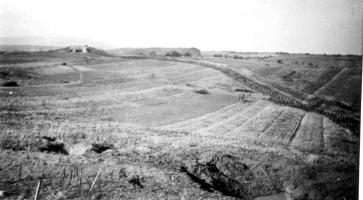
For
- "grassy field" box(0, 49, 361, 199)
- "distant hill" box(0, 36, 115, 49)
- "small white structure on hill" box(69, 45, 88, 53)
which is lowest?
"grassy field" box(0, 49, 361, 199)

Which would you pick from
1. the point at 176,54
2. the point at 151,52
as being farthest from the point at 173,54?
the point at 151,52

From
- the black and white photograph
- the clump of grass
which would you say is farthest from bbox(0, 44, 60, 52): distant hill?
the clump of grass

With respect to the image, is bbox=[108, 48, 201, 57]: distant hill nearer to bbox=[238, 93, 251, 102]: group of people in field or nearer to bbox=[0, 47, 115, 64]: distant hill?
bbox=[0, 47, 115, 64]: distant hill

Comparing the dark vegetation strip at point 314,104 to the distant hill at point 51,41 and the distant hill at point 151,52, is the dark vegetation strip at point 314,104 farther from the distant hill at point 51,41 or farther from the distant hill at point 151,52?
the distant hill at point 51,41

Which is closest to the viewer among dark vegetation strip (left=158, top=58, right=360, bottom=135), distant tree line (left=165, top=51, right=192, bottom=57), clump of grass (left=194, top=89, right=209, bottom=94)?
dark vegetation strip (left=158, top=58, right=360, bottom=135)

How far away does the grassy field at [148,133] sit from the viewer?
316 inches

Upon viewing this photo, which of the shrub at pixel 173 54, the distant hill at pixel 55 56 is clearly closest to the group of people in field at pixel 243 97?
the distant hill at pixel 55 56

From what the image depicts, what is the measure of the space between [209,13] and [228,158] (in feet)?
19.8

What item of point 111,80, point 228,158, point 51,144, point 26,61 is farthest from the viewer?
point 111,80

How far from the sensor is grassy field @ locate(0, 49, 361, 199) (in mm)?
8039

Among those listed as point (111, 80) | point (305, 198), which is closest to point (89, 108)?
point (111, 80)

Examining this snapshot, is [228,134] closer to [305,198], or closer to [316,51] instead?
[305,198]

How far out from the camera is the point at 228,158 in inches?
388

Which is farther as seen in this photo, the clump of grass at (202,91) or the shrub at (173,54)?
the shrub at (173,54)
